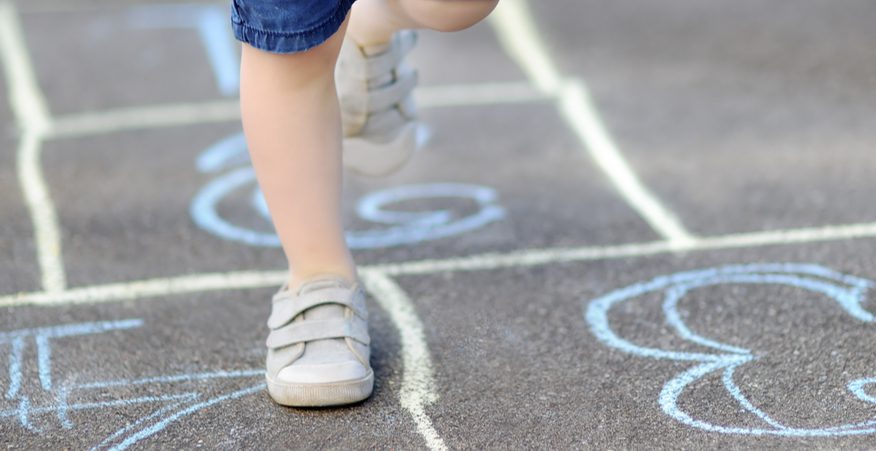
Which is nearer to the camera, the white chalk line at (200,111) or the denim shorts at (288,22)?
the denim shorts at (288,22)

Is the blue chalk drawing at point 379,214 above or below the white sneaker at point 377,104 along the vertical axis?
below

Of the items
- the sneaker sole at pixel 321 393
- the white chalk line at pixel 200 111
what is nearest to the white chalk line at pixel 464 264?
the sneaker sole at pixel 321 393

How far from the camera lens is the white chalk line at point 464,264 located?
8.45ft

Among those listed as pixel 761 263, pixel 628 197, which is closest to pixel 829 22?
pixel 628 197

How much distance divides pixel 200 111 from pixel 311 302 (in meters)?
1.78

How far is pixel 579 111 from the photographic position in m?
3.64

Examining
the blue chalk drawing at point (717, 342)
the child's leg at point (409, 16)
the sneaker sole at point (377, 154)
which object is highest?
the child's leg at point (409, 16)

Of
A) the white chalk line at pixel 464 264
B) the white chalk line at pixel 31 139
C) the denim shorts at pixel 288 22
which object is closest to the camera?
the denim shorts at pixel 288 22

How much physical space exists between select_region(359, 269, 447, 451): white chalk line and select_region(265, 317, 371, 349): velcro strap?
0.43 ft

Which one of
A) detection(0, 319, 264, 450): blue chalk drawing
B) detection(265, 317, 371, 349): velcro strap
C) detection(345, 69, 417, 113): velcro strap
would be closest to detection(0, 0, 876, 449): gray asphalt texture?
detection(0, 319, 264, 450): blue chalk drawing

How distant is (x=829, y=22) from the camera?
4.27 metres

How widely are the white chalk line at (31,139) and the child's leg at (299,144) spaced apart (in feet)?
2.54

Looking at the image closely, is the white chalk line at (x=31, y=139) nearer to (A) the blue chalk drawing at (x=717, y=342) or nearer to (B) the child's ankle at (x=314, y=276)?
(B) the child's ankle at (x=314, y=276)

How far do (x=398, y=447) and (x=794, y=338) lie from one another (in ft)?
2.75
